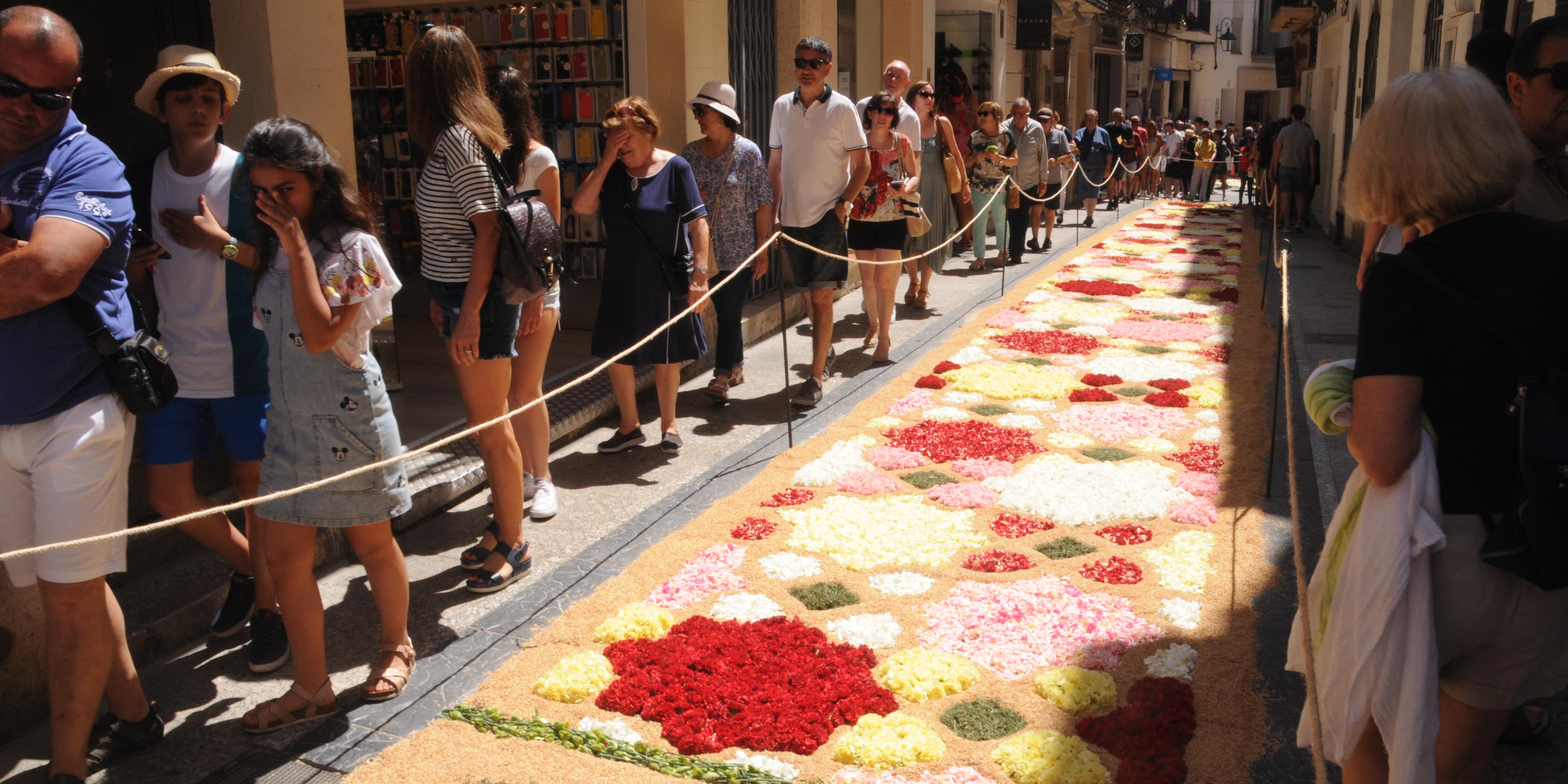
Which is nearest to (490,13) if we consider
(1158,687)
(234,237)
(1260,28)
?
(234,237)

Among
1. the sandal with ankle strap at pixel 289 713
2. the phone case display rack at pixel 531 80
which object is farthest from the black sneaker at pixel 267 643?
the phone case display rack at pixel 531 80

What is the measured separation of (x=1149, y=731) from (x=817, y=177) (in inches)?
193

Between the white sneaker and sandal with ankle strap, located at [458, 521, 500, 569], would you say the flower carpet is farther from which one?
the white sneaker

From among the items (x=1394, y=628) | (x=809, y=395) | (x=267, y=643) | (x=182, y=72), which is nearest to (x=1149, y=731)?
(x=1394, y=628)

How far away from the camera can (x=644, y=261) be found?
6.46 metres

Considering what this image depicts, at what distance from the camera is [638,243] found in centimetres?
644

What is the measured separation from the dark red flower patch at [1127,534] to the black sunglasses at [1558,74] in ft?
7.89

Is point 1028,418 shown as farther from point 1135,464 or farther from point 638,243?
point 638,243

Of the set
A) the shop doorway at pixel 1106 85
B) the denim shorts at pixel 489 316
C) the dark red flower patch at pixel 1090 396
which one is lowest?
the dark red flower patch at pixel 1090 396

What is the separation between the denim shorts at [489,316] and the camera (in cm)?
473

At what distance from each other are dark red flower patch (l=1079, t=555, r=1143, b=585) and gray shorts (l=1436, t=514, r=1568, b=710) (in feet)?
7.45

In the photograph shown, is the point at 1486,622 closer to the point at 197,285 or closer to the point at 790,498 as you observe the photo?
the point at 790,498

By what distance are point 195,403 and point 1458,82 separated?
3762mm

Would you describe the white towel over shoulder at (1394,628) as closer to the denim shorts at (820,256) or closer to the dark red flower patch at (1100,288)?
the denim shorts at (820,256)
